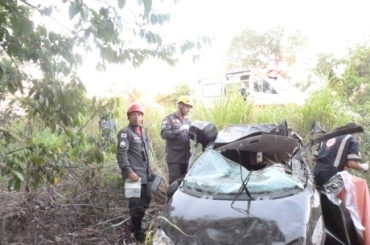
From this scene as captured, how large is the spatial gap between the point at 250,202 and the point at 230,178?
1.92ft

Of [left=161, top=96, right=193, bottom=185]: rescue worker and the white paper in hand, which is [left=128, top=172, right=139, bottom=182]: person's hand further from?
[left=161, top=96, right=193, bottom=185]: rescue worker

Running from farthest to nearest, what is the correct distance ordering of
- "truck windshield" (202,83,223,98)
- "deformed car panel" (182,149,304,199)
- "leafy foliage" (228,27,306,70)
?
"leafy foliage" (228,27,306,70)
"truck windshield" (202,83,223,98)
"deformed car panel" (182,149,304,199)

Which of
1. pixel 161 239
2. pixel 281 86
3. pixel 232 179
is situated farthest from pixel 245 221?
pixel 281 86

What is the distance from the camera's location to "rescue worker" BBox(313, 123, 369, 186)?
4555mm

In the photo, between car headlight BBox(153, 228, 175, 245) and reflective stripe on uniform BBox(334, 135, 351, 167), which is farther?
reflective stripe on uniform BBox(334, 135, 351, 167)

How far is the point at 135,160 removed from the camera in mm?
5195

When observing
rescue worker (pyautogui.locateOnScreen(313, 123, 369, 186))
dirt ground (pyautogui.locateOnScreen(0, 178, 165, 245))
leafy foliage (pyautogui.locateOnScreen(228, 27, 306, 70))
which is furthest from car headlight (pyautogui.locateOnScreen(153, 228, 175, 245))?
leafy foliage (pyautogui.locateOnScreen(228, 27, 306, 70))

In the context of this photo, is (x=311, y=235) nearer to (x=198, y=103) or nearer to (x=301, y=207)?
(x=301, y=207)

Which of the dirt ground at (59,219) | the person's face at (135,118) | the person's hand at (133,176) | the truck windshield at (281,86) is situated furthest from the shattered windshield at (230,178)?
the truck windshield at (281,86)

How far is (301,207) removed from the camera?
311 cm

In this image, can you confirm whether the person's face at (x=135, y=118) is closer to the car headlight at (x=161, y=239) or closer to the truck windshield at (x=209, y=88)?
the car headlight at (x=161, y=239)

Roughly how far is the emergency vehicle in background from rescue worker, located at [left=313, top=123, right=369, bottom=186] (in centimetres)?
Answer: 316

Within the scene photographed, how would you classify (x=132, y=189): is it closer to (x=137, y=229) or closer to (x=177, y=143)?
(x=137, y=229)

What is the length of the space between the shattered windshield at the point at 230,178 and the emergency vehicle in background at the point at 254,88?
390cm
